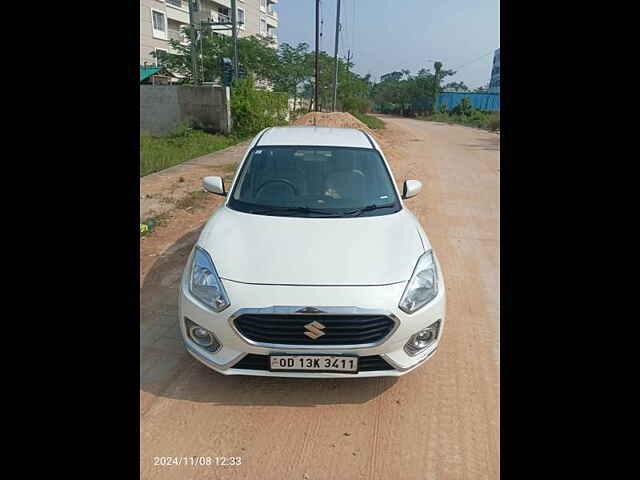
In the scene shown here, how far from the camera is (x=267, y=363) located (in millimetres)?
2191

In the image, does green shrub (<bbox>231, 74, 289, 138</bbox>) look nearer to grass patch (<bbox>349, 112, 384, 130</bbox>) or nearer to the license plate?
grass patch (<bbox>349, 112, 384, 130</bbox>)

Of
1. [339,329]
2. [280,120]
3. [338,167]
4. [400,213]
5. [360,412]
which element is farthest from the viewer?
[280,120]

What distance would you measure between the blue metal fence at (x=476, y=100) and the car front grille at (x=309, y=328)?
136 feet

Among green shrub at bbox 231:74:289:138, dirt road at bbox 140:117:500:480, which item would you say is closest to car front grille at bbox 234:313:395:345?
dirt road at bbox 140:117:500:480

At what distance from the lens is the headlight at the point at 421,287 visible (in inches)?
89.2

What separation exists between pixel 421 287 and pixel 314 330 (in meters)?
0.71

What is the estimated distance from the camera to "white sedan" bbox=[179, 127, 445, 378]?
2.16 meters

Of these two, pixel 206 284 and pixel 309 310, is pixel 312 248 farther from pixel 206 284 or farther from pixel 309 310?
pixel 206 284

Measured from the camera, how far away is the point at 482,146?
17984 millimetres

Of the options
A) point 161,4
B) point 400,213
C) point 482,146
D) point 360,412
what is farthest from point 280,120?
point 161,4

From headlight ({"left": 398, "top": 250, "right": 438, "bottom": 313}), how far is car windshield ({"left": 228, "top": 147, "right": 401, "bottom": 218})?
2.19ft

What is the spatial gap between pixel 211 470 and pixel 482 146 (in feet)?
61.1
